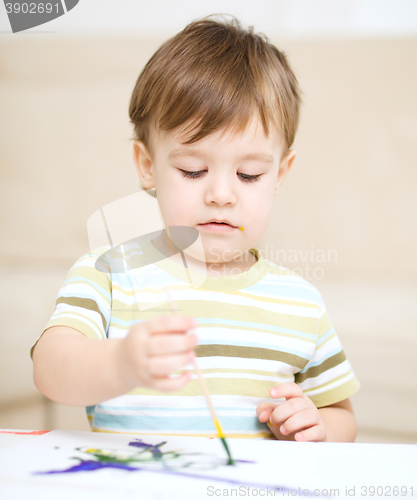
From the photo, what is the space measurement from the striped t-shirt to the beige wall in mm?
345

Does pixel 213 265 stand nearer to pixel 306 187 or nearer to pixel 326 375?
pixel 326 375

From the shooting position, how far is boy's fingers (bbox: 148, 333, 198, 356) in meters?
0.38

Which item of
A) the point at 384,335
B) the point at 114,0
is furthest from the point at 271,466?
the point at 114,0

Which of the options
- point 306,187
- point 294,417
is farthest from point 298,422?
point 306,187

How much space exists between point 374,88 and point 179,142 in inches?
24.8

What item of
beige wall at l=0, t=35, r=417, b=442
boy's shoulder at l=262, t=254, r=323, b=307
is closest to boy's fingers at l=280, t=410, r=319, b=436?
boy's shoulder at l=262, t=254, r=323, b=307

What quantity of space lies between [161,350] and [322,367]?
436 millimetres

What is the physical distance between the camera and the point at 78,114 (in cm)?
112

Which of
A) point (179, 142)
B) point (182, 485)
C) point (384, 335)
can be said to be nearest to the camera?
point (182, 485)

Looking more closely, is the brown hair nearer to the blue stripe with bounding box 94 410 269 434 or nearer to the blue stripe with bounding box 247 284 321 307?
the blue stripe with bounding box 247 284 321 307

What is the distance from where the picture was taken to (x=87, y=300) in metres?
0.63

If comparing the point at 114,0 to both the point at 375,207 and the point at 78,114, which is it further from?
the point at 375,207

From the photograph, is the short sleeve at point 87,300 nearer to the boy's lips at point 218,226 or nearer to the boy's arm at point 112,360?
the boy's arm at point 112,360

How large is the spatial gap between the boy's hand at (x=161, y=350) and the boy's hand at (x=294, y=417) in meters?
0.26
